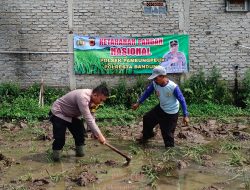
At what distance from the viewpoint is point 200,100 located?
40.8ft

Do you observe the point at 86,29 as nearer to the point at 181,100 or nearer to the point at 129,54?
the point at 129,54

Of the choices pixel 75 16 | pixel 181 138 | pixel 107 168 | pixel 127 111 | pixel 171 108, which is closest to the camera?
pixel 107 168

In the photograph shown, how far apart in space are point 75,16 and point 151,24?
7.05 ft

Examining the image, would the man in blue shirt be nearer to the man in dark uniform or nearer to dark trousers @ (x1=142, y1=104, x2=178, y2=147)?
dark trousers @ (x1=142, y1=104, x2=178, y2=147)

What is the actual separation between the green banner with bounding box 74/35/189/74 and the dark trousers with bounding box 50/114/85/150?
4.97 meters

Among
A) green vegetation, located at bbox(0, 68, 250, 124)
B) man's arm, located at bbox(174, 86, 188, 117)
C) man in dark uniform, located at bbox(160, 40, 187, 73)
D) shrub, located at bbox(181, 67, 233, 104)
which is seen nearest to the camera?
man's arm, located at bbox(174, 86, 188, 117)

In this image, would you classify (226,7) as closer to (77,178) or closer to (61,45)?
(61,45)

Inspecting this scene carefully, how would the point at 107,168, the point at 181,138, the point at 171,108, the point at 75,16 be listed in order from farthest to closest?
the point at 75,16
the point at 181,138
the point at 171,108
the point at 107,168

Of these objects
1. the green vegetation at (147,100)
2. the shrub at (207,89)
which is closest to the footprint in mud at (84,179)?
the green vegetation at (147,100)

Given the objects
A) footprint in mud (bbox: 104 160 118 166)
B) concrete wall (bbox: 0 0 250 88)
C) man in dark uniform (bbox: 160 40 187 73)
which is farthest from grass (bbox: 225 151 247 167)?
concrete wall (bbox: 0 0 250 88)

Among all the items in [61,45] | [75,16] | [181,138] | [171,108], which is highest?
[75,16]

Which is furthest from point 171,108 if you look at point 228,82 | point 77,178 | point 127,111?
point 228,82

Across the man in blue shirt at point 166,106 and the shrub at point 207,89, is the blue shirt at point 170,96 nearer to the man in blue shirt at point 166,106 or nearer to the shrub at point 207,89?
the man in blue shirt at point 166,106

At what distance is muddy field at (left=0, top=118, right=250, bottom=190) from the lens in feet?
21.7
